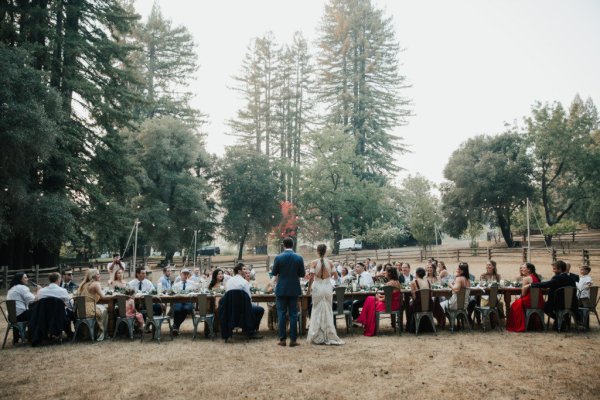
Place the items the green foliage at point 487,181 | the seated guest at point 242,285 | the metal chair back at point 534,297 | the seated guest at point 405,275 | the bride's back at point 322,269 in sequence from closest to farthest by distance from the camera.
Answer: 1. the bride's back at point 322,269
2. the seated guest at point 242,285
3. the metal chair back at point 534,297
4. the seated guest at point 405,275
5. the green foliage at point 487,181

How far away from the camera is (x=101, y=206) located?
21.5 meters

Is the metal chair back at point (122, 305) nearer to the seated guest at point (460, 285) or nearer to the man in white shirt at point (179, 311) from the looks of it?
the man in white shirt at point (179, 311)

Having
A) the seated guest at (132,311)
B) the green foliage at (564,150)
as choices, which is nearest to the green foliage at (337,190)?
the green foliage at (564,150)

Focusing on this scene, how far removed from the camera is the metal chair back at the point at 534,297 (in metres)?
8.80

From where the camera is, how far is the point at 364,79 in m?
47.4

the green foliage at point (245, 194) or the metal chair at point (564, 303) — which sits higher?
the green foliage at point (245, 194)

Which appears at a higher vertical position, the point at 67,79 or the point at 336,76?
the point at 336,76

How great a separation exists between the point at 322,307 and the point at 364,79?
4249 centimetres

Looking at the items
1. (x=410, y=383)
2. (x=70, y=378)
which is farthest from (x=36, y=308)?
(x=410, y=383)

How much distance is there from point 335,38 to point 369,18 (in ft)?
13.5

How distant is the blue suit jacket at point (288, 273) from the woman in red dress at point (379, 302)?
1844mm

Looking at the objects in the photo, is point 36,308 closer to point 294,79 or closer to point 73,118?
point 73,118

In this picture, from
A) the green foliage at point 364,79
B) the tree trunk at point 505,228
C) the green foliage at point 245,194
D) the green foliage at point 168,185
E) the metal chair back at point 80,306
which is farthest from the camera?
the green foliage at point 364,79

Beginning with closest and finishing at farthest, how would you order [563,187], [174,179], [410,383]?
[410,383]
[174,179]
[563,187]
